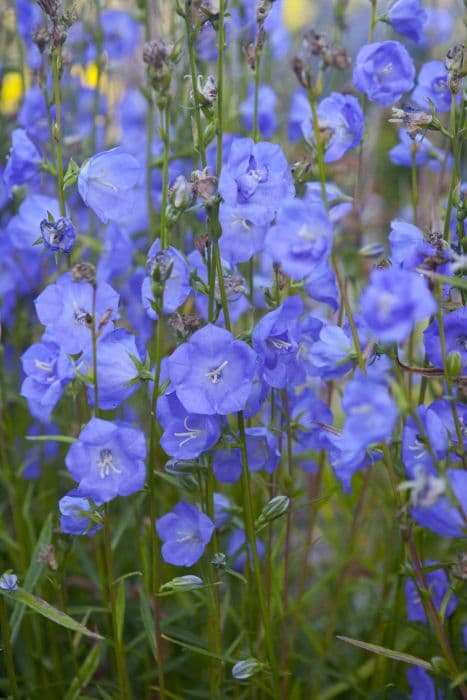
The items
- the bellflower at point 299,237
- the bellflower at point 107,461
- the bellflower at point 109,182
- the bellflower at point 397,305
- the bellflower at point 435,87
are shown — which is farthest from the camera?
the bellflower at point 435,87

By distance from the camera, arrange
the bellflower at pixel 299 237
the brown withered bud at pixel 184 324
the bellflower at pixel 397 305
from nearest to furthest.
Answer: the bellflower at pixel 397 305
the bellflower at pixel 299 237
the brown withered bud at pixel 184 324

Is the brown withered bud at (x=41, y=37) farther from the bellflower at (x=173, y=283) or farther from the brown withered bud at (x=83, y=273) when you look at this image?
the brown withered bud at (x=83, y=273)

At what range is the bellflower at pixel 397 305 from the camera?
101 cm

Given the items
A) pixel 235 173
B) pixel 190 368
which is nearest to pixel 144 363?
pixel 190 368

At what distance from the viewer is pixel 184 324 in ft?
4.61

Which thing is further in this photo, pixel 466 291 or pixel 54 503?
pixel 54 503

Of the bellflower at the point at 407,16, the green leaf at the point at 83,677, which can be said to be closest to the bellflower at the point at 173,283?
the green leaf at the point at 83,677

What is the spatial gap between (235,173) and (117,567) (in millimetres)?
1416

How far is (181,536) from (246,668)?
0.90 feet

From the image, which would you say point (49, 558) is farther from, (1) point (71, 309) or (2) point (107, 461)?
(1) point (71, 309)

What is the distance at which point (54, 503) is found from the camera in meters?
2.46

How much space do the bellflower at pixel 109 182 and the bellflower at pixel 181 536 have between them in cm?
58

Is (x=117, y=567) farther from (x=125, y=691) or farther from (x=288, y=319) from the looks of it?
(x=288, y=319)

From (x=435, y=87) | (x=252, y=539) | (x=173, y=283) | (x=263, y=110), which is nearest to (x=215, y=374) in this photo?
(x=173, y=283)
